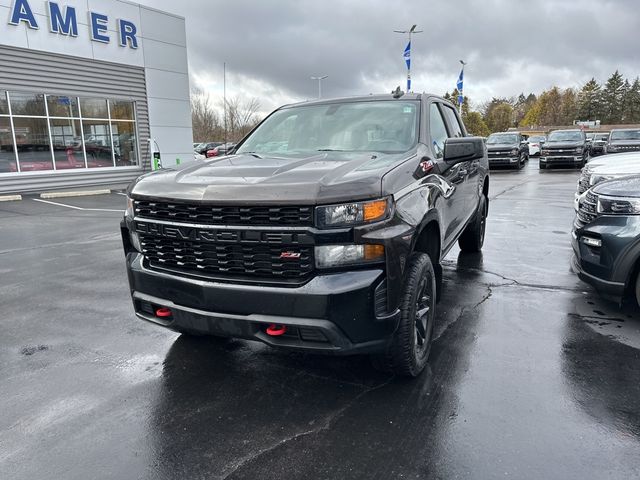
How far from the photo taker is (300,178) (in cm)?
277

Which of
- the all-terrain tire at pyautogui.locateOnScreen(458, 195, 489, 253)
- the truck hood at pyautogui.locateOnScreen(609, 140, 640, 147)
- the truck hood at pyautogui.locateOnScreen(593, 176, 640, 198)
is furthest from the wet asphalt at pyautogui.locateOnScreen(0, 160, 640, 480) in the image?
the truck hood at pyautogui.locateOnScreen(609, 140, 640, 147)

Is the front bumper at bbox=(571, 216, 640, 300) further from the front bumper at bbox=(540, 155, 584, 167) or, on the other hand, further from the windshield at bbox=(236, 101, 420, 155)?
the front bumper at bbox=(540, 155, 584, 167)

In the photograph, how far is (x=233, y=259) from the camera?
2.81 m

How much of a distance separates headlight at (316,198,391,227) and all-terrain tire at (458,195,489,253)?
3851 millimetres

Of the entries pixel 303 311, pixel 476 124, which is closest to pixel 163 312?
pixel 303 311

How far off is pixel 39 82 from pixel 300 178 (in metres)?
16.2

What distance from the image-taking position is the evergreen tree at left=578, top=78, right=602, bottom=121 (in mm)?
87456

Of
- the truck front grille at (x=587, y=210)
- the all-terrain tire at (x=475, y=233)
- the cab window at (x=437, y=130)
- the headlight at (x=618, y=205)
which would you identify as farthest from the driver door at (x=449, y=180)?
the all-terrain tire at (x=475, y=233)

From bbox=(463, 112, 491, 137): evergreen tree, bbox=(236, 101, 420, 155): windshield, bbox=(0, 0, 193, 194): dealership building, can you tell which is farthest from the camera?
bbox=(463, 112, 491, 137): evergreen tree

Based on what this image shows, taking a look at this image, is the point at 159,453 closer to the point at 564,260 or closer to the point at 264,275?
the point at 264,275

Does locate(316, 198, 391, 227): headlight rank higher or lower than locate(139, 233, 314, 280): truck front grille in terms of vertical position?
higher

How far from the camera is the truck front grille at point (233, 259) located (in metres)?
2.69

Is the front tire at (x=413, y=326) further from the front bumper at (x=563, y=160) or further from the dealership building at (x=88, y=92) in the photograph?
the front bumper at (x=563, y=160)

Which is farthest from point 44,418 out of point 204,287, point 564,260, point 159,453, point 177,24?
point 177,24
